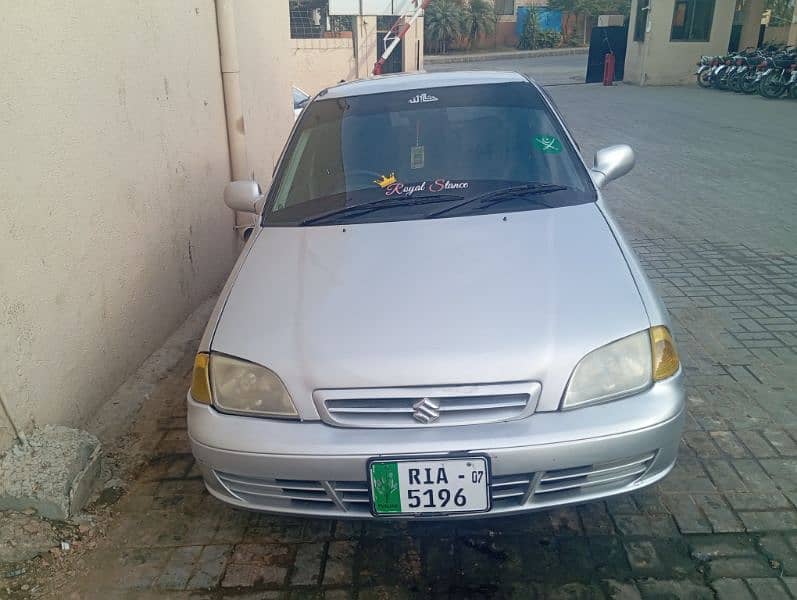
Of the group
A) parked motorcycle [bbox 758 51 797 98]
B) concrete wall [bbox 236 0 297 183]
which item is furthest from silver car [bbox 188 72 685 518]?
parked motorcycle [bbox 758 51 797 98]

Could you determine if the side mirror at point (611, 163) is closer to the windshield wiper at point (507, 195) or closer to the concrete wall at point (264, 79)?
the windshield wiper at point (507, 195)

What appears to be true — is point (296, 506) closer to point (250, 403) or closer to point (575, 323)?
point (250, 403)

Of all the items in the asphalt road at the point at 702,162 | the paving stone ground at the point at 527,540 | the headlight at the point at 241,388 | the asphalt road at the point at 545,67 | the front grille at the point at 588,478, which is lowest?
the paving stone ground at the point at 527,540

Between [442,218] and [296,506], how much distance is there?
1.41 metres

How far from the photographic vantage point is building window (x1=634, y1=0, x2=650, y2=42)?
835 inches

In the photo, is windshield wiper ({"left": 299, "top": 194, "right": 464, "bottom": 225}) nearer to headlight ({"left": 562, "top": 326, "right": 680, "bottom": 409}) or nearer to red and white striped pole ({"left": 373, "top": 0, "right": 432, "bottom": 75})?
headlight ({"left": 562, "top": 326, "right": 680, "bottom": 409})

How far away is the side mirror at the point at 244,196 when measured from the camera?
3740 millimetres

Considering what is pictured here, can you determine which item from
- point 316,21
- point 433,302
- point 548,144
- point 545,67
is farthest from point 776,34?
point 433,302

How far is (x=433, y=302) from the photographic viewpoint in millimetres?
2523

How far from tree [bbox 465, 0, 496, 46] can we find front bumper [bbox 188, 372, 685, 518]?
4333 cm

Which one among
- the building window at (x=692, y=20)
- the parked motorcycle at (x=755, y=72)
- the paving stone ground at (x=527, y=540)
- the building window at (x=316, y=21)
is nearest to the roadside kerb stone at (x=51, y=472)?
the paving stone ground at (x=527, y=540)

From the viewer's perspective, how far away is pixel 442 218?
10.1 feet

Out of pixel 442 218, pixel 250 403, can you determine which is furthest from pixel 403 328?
pixel 442 218

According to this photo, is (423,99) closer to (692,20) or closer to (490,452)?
(490,452)
